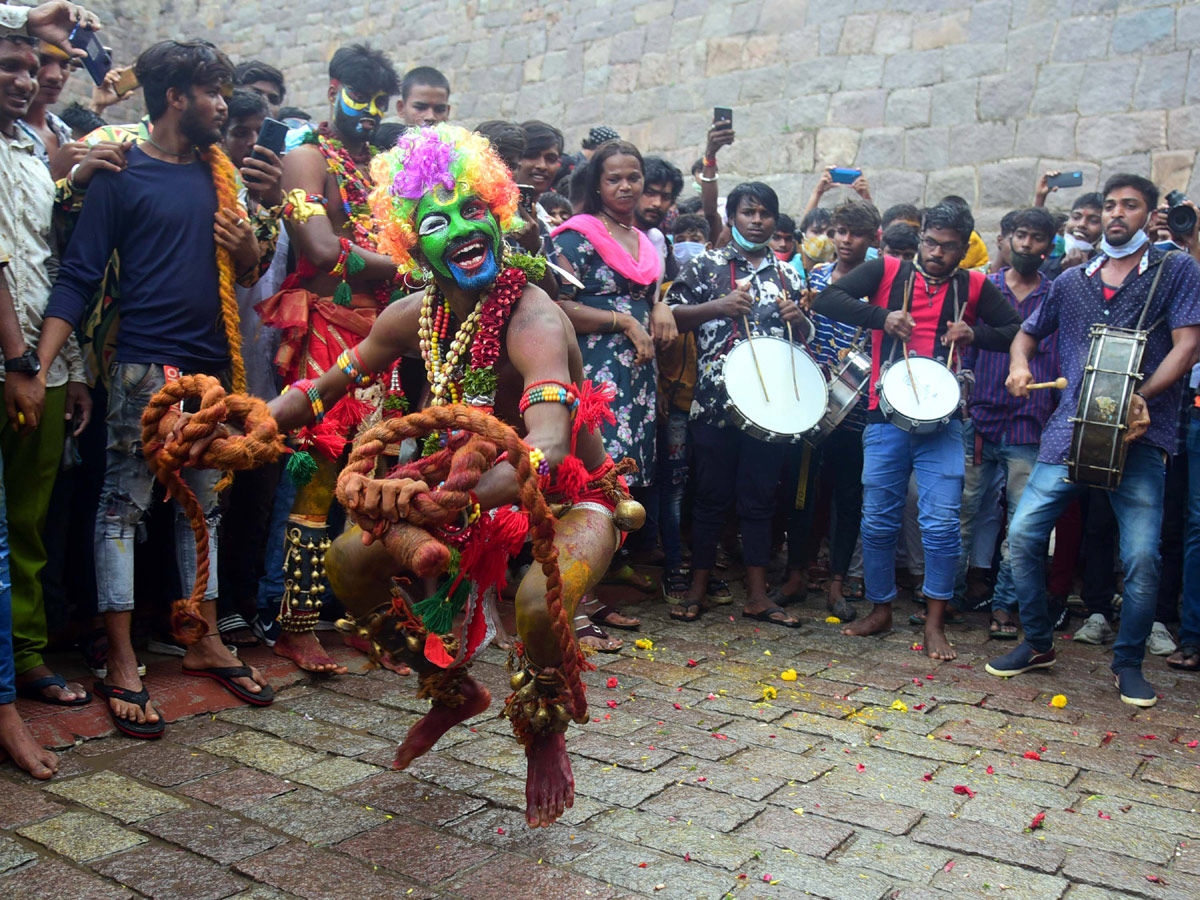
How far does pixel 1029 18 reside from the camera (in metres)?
9.98

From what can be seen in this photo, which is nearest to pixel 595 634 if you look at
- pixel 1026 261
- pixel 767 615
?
pixel 767 615

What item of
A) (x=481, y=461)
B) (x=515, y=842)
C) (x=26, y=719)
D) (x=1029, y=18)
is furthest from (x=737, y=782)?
(x=1029, y=18)

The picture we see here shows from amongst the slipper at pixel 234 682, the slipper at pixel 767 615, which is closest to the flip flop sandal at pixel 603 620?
the slipper at pixel 767 615

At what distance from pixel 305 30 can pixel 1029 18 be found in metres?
11.4

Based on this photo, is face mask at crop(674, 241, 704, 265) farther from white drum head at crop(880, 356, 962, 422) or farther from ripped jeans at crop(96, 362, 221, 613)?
ripped jeans at crop(96, 362, 221, 613)

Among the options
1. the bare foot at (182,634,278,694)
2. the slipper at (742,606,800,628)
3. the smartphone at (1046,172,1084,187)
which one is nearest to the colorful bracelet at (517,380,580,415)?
the bare foot at (182,634,278,694)

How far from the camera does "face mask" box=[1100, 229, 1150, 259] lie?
207 inches

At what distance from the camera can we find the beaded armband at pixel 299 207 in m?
4.74

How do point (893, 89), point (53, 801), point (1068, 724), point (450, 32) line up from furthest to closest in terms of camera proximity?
point (450, 32) → point (893, 89) → point (1068, 724) → point (53, 801)

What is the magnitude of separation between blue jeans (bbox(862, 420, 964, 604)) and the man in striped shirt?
633 mm

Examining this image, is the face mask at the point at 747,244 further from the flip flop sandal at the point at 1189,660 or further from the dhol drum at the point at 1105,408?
the flip flop sandal at the point at 1189,660

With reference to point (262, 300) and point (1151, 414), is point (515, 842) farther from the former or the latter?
point (1151, 414)

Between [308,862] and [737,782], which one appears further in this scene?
[737,782]

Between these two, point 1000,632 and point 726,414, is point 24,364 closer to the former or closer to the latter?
point 726,414
